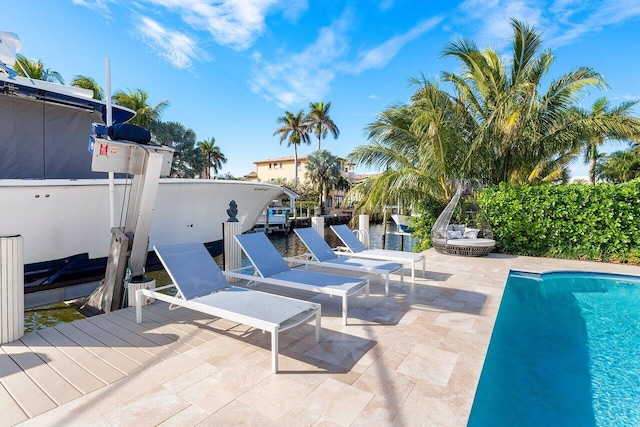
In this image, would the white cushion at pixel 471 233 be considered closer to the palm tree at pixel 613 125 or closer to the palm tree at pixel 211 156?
the palm tree at pixel 613 125

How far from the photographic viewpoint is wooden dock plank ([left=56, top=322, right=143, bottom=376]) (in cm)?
320

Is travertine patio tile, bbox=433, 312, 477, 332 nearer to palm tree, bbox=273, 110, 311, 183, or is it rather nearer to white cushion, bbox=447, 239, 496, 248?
white cushion, bbox=447, 239, 496, 248

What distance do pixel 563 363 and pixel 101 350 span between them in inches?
217

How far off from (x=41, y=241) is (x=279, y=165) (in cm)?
4370

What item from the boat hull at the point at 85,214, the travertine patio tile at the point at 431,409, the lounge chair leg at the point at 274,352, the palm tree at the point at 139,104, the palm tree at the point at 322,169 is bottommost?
the travertine patio tile at the point at 431,409

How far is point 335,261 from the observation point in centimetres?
630

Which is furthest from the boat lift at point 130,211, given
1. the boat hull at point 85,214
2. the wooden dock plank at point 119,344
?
the boat hull at point 85,214

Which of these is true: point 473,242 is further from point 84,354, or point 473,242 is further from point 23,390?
point 23,390

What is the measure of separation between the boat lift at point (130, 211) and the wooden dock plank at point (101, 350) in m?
1.02

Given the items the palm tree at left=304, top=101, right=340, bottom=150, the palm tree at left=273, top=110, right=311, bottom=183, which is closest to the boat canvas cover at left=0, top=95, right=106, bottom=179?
the palm tree at left=273, top=110, right=311, bottom=183

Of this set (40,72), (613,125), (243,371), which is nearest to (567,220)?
(613,125)

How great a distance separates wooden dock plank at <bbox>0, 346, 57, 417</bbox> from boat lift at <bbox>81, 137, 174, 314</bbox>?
76.8 inches

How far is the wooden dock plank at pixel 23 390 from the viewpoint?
99.8 inches

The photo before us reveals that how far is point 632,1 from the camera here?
31.9 feet
